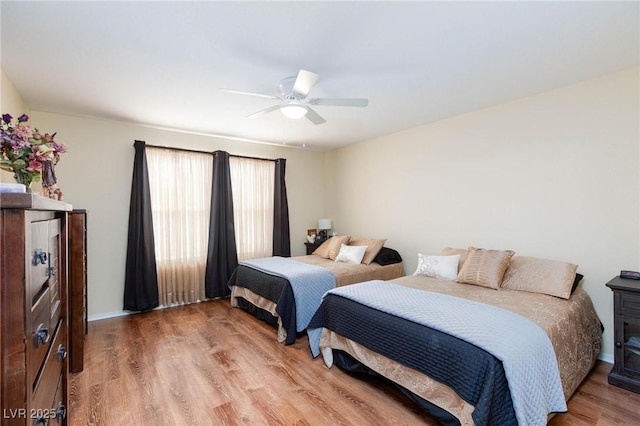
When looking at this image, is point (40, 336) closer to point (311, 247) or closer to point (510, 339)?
point (510, 339)

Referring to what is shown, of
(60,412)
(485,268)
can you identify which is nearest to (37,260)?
(60,412)

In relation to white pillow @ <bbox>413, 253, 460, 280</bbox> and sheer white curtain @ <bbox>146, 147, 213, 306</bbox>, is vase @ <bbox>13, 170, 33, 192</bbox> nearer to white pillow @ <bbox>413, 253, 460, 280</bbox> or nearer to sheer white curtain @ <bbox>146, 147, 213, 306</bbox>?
sheer white curtain @ <bbox>146, 147, 213, 306</bbox>

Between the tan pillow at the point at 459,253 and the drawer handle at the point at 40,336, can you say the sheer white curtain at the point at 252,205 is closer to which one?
the tan pillow at the point at 459,253

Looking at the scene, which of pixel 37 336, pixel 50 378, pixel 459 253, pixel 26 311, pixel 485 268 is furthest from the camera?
pixel 459 253

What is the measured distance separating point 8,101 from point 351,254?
388 cm

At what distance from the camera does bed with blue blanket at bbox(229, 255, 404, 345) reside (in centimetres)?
316

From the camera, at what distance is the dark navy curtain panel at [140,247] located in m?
3.91

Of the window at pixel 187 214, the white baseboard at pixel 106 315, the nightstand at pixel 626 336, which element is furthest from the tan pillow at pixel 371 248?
the white baseboard at pixel 106 315

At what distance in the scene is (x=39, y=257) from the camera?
3.31 ft

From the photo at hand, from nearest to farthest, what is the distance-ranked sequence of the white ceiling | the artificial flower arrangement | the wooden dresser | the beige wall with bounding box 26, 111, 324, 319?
the wooden dresser
the artificial flower arrangement
the white ceiling
the beige wall with bounding box 26, 111, 324, 319

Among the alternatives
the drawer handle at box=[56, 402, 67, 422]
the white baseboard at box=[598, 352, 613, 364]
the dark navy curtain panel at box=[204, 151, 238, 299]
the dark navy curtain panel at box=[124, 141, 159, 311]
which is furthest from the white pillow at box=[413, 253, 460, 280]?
the dark navy curtain panel at box=[124, 141, 159, 311]

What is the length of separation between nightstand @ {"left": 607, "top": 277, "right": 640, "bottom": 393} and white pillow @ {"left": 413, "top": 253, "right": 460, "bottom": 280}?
1246 mm

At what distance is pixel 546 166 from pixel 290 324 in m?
3.10

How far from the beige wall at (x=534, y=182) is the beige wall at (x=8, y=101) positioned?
4.32m
